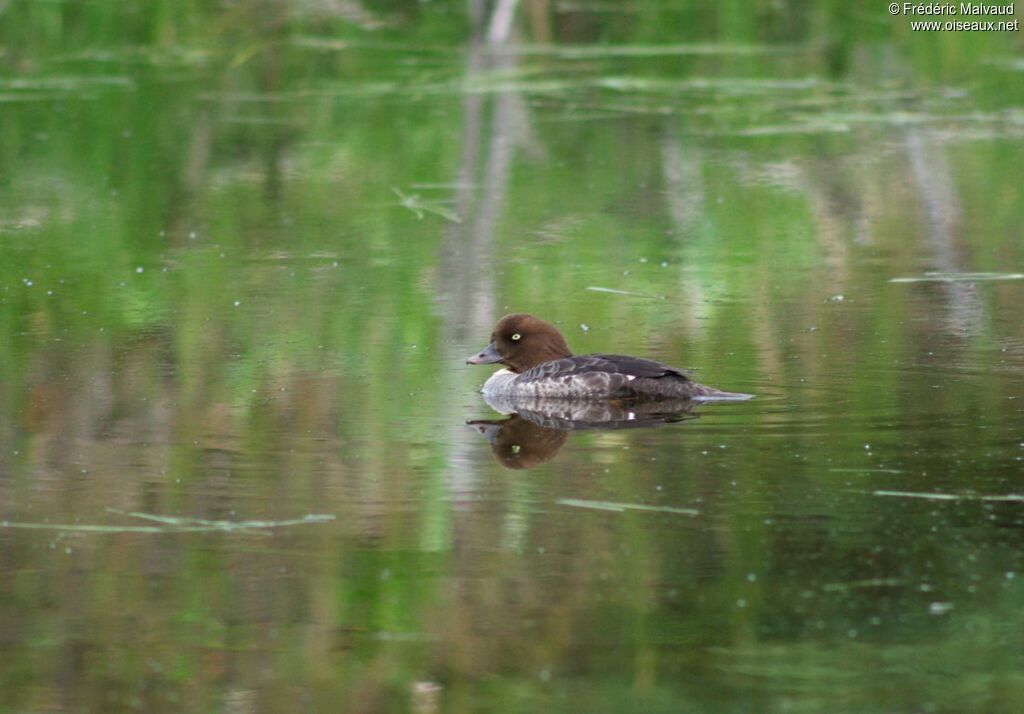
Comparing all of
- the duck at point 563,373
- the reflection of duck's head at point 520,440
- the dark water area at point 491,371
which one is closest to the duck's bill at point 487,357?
the duck at point 563,373

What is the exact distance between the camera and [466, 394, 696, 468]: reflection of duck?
749cm

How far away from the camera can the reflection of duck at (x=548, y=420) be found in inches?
295

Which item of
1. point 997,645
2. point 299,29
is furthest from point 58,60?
point 997,645

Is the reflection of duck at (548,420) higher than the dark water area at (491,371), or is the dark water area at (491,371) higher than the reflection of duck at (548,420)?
the dark water area at (491,371)

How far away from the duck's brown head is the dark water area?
0.17m

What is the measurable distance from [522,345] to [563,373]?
546 mm

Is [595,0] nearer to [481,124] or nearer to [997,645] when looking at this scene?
[481,124]

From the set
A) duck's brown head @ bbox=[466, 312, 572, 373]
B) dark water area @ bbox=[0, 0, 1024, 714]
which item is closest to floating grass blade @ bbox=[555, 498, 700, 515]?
dark water area @ bbox=[0, 0, 1024, 714]

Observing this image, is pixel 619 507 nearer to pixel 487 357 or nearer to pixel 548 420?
pixel 548 420

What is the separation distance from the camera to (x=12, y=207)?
13.7 metres

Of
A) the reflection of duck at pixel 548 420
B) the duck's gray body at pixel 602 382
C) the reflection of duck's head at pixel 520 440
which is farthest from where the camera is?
the duck's gray body at pixel 602 382

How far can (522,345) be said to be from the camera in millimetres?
9039

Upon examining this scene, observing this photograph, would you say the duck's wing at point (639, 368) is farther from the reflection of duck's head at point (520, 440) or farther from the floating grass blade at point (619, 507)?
the floating grass blade at point (619, 507)

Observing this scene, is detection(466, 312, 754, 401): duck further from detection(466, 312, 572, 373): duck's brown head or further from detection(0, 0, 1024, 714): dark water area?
detection(0, 0, 1024, 714): dark water area
